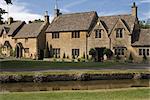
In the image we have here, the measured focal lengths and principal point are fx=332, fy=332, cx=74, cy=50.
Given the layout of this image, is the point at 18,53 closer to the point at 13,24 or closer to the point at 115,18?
the point at 13,24

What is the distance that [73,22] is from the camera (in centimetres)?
6506

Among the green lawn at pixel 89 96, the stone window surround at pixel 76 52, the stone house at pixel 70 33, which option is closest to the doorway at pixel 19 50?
the stone house at pixel 70 33

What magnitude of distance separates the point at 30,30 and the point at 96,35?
59.8 feet

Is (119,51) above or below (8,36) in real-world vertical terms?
below

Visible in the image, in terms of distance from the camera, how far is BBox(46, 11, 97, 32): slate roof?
63062 millimetres

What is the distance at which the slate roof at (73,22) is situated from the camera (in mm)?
63062

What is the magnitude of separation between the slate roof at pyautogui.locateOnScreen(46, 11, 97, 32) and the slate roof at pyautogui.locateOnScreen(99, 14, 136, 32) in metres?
2.49

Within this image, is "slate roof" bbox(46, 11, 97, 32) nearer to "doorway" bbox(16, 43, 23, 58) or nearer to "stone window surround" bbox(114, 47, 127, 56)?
"stone window surround" bbox(114, 47, 127, 56)

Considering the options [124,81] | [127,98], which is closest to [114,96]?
[127,98]

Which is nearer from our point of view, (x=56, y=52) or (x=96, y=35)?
(x=96, y=35)

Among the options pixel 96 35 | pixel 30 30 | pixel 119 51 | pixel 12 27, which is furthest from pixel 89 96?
pixel 12 27

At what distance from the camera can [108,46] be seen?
59.7m

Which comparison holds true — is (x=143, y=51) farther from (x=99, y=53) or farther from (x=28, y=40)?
(x=28, y=40)

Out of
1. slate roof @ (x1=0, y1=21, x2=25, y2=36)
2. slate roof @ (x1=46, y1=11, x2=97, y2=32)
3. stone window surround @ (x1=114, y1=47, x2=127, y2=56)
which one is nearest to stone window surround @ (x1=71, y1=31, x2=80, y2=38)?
slate roof @ (x1=46, y1=11, x2=97, y2=32)
